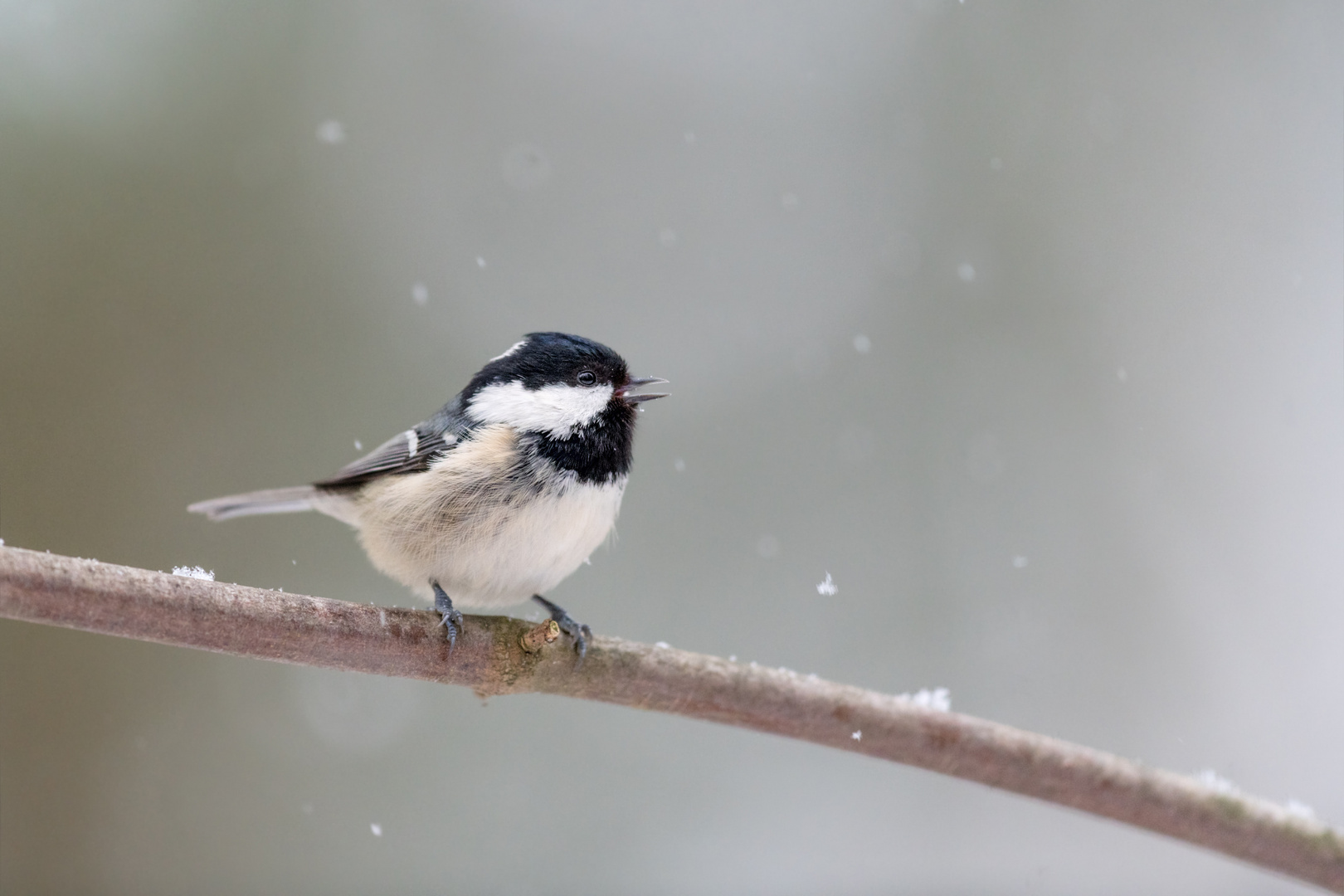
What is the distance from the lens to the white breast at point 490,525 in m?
2.10

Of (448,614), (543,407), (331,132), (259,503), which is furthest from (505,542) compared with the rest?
(331,132)

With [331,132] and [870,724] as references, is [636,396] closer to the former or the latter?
[870,724]

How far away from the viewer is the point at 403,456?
7.96 feet

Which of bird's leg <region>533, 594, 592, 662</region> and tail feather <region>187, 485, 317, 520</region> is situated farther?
tail feather <region>187, 485, 317, 520</region>

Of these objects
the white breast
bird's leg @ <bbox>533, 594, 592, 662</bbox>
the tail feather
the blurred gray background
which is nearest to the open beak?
the white breast

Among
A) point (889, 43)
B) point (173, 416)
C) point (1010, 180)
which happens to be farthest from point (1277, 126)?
point (173, 416)

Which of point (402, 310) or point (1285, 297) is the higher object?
point (1285, 297)

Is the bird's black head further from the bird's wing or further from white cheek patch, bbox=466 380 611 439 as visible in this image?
the bird's wing

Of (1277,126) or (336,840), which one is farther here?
(1277,126)

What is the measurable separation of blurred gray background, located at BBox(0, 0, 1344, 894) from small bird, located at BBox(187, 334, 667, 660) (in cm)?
124

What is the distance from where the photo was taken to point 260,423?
11.3 ft

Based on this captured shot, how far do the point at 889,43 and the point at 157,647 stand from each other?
4115mm

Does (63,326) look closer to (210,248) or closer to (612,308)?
(210,248)

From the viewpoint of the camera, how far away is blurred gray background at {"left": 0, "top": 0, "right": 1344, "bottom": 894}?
3.31m
